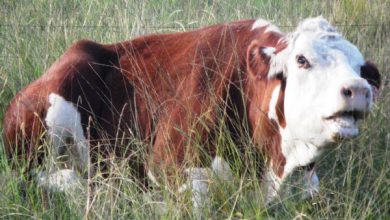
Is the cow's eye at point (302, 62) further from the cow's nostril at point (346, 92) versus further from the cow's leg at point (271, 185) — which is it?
the cow's leg at point (271, 185)

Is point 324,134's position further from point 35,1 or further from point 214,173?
point 35,1

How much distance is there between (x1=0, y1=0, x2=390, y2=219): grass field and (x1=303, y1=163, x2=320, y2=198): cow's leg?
5 centimetres

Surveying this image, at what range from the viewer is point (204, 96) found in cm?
450

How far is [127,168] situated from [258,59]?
33.3 inches

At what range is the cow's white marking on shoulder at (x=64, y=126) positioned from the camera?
4.91 m

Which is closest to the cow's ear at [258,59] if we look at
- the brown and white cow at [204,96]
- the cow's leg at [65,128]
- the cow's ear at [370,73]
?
the brown and white cow at [204,96]

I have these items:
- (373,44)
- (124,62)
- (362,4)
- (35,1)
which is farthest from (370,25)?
(35,1)

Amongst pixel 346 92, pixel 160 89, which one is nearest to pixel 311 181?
pixel 346 92

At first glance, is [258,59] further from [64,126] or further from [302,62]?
[64,126]

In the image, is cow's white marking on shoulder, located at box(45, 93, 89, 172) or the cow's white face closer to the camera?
the cow's white face

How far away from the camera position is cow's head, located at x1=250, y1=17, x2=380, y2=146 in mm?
3648

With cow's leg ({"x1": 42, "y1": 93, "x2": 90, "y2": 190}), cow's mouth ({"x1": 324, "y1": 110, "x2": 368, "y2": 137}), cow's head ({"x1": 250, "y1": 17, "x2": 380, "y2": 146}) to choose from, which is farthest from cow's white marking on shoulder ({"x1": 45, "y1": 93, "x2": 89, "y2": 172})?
cow's mouth ({"x1": 324, "y1": 110, "x2": 368, "y2": 137})

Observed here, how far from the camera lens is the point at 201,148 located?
4.30m

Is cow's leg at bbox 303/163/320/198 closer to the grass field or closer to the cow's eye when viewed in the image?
the grass field
